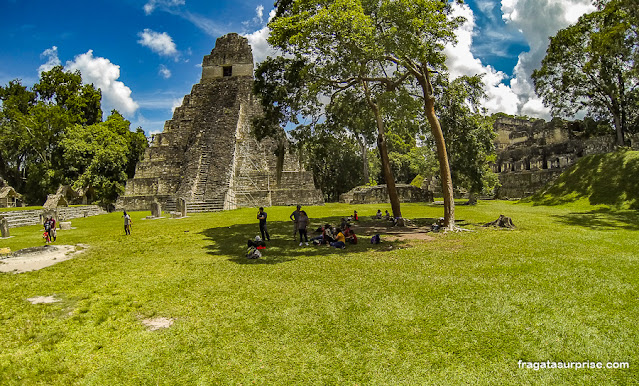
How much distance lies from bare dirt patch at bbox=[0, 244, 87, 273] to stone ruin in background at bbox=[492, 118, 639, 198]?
1268 inches

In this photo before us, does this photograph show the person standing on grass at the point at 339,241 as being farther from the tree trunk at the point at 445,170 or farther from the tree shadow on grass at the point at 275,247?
the tree trunk at the point at 445,170

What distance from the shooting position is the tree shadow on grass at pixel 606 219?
12.3m

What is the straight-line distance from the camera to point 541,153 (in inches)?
1220

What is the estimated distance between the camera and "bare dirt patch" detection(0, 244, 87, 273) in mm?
8509

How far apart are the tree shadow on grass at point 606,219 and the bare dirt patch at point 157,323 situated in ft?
45.2

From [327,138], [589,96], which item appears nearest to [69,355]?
[327,138]

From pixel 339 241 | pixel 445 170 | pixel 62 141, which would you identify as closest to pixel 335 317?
pixel 339 241

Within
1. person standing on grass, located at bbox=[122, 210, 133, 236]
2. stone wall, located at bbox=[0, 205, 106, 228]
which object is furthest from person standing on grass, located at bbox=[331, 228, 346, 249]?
stone wall, located at bbox=[0, 205, 106, 228]

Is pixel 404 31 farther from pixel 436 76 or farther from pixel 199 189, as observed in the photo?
pixel 199 189

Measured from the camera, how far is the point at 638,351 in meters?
4.12

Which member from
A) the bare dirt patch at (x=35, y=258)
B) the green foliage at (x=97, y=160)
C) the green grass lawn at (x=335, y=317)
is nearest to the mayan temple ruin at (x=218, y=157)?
the green foliage at (x=97, y=160)

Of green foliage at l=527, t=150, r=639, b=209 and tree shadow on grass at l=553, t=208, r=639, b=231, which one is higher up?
green foliage at l=527, t=150, r=639, b=209

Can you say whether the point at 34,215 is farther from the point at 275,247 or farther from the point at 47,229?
the point at 275,247

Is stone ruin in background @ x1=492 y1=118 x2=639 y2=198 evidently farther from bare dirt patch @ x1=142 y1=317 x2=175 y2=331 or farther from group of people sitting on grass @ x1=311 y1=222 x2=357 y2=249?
bare dirt patch @ x1=142 y1=317 x2=175 y2=331
